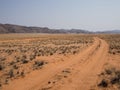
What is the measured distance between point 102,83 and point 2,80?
18.6ft

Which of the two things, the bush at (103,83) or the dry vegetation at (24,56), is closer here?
the bush at (103,83)

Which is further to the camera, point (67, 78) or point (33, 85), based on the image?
point (67, 78)

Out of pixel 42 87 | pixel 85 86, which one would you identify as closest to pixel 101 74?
pixel 85 86

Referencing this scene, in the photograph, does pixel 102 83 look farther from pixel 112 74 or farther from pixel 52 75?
pixel 52 75

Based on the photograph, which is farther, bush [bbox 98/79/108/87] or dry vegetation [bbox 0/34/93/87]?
dry vegetation [bbox 0/34/93/87]

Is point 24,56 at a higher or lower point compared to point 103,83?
lower

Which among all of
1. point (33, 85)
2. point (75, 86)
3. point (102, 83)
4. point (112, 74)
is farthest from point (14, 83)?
point (112, 74)

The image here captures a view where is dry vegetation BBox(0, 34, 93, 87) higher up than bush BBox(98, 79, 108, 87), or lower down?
lower down

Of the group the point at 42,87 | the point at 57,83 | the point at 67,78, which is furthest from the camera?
the point at 67,78

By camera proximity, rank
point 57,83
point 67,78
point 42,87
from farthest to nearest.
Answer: point 67,78 → point 57,83 → point 42,87

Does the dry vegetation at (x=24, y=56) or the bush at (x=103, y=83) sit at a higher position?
the bush at (x=103, y=83)

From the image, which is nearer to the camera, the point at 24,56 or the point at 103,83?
the point at 103,83

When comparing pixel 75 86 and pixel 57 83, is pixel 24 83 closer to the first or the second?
pixel 57 83

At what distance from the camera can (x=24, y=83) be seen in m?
11.2
